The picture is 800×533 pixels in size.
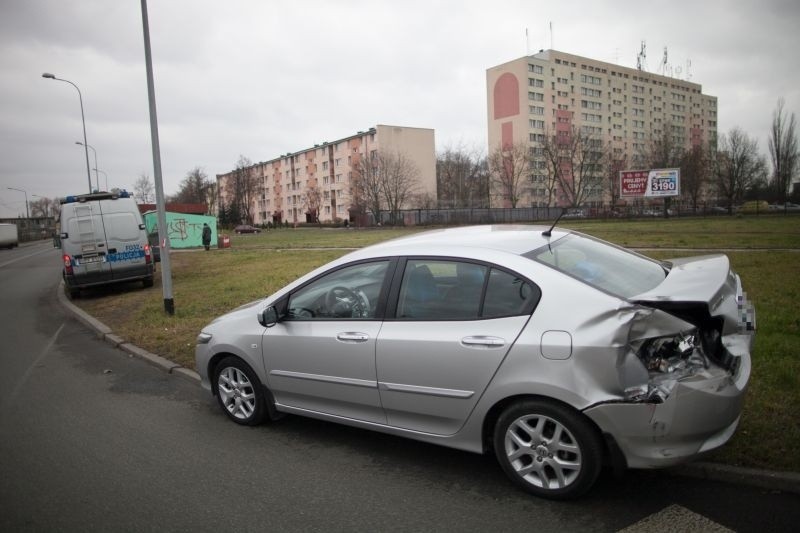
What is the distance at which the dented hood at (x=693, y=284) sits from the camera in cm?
293

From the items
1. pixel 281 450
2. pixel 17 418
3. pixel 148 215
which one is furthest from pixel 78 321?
pixel 148 215

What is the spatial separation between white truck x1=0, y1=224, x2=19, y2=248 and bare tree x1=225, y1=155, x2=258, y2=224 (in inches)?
1455

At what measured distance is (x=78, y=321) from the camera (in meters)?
10.1

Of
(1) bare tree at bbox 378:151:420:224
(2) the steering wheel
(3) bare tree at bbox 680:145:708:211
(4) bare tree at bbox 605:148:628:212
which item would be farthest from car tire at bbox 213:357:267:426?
(4) bare tree at bbox 605:148:628:212

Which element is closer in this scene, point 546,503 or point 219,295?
point 546,503

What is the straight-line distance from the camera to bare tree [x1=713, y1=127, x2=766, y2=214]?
6656cm

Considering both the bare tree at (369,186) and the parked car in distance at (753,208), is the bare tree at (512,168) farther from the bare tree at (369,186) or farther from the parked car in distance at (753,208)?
the parked car in distance at (753,208)

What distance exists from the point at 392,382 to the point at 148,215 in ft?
93.1

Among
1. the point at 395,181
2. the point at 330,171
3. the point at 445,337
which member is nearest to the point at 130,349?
the point at 445,337

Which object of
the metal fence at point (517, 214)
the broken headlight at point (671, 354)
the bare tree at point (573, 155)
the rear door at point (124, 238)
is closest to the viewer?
the broken headlight at point (671, 354)

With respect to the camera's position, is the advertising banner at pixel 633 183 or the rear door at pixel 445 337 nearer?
Answer: the rear door at pixel 445 337

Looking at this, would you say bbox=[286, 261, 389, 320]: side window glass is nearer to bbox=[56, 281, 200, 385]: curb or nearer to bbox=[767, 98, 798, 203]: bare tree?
bbox=[56, 281, 200, 385]: curb

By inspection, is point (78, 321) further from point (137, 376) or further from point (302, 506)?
point (302, 506)

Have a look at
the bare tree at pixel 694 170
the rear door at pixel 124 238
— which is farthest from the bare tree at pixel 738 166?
the rear door at pixel 124 238
